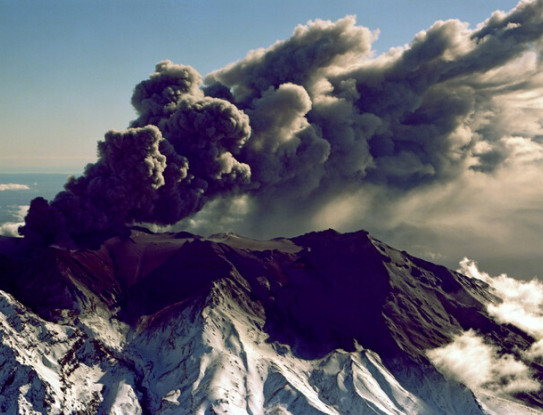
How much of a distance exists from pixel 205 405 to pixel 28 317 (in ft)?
76.6

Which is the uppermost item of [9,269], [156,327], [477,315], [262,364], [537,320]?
[9,269]

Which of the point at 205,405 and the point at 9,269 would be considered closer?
the point at 205,405

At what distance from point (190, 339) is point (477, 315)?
1789 inches

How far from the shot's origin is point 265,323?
7519cm

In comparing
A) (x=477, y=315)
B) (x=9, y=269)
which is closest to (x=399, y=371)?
(x=477, y=315)

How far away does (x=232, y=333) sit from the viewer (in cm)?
7012

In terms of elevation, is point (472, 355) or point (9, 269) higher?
point (9, 269)

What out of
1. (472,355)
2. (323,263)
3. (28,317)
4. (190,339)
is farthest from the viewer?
(323,263)

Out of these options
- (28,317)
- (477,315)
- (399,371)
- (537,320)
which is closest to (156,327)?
(28,317)

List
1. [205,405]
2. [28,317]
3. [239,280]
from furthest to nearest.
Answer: [239,280]
[28,317]
[205,405]

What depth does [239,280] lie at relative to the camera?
8075cm

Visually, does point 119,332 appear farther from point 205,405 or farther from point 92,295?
point 205,405

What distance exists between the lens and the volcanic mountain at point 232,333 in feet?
198

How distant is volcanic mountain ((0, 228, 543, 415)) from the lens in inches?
2376
